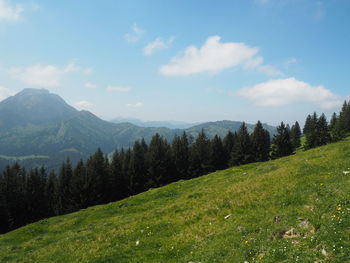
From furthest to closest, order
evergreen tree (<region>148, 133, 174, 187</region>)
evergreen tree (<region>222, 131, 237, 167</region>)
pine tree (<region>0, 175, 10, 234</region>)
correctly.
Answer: evergreen tree (<region>222, 131, 237, 167</region>) < evergreen tree (<region>148, 133, 174, 187</region>) < pine tree (<region>0, 175, 10, 234</region>)

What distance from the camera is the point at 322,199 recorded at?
13.9m

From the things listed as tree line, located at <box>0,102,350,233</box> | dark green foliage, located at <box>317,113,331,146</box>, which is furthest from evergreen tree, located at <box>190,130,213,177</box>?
dark green foliage, located at <box>317,113,331,146</box>

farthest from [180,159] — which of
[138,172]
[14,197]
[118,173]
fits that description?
[14,197]

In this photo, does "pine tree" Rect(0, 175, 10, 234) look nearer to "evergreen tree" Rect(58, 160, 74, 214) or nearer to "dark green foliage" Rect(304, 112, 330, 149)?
"evergreen tree" Rect(58, 160, 74, 214)

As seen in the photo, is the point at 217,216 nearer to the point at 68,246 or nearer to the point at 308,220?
the point at 308,220

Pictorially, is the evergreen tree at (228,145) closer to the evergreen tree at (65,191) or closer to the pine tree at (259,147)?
the pine tree at (259,147)

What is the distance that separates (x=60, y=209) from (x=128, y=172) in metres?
23.0

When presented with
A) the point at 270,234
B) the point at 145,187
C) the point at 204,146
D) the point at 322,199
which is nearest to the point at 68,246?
the point at 270,234

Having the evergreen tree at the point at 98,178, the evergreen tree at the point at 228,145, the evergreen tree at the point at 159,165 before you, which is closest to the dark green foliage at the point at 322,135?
the evergreen tree at the point at 228,145

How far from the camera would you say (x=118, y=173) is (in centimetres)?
7781

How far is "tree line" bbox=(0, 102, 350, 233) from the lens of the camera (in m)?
68.9

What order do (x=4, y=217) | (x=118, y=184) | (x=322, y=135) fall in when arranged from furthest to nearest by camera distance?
(x=322, y=135)
(x=118, y=184)
(x=4, y=217)

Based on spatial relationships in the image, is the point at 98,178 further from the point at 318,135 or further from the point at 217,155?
the point at 318,135

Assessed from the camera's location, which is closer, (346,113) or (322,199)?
(322,199)
